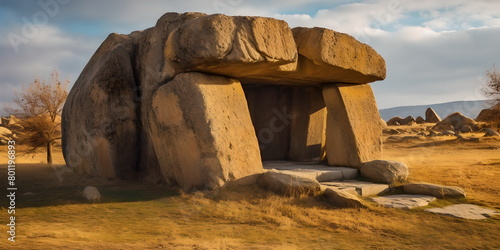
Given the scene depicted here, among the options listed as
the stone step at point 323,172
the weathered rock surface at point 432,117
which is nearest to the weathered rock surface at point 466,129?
the weathered rock surface at point 432,117

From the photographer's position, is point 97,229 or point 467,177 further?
point 467,177

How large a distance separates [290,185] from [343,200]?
28.2 inches

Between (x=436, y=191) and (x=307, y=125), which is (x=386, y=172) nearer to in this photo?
(x=436, y=191)

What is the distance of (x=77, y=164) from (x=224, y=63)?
167 inches

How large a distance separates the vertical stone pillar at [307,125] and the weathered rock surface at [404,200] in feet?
10.4

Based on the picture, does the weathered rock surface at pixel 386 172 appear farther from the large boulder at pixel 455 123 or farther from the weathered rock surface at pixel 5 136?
the large boulder at pixel 455 123

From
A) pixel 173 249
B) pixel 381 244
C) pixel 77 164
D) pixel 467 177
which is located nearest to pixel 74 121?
pixel 77 164

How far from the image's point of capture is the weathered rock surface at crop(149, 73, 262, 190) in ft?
20.2

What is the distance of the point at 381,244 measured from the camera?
4.30 meters

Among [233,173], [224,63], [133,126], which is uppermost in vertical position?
[224,63]

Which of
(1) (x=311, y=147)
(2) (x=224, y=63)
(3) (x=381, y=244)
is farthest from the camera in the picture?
(1) (x=311, y=147)

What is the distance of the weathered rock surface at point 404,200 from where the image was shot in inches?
232

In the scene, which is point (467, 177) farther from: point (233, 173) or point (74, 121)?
point (74, 121)

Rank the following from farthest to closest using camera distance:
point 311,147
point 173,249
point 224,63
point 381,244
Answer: point 311,147
point 224,63
point 381,244
point 173,249
